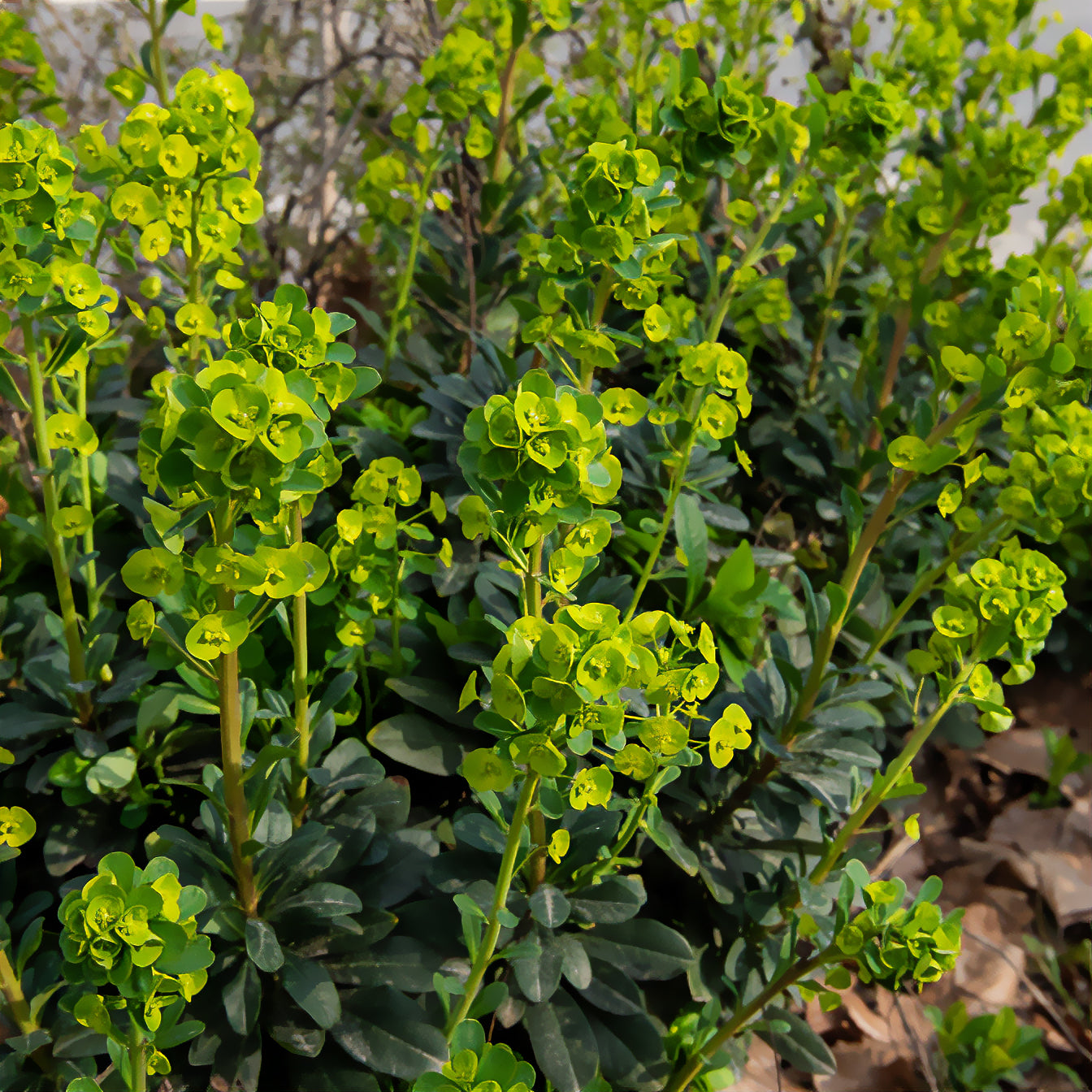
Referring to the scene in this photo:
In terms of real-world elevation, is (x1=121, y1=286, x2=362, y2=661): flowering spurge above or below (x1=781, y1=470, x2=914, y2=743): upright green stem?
above

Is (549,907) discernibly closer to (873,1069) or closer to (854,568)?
(854,568)

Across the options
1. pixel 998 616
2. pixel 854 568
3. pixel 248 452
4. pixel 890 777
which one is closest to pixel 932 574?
pixel 854 568

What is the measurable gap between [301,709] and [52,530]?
1.36 ft

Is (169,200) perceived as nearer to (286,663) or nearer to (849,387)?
(286,663)

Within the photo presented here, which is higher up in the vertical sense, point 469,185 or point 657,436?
point 469,185

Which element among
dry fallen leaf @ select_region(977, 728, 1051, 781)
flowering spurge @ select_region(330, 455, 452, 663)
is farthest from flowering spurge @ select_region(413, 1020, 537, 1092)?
A: dry fallen leaf @ select_region(977, 728, 1051, 781)

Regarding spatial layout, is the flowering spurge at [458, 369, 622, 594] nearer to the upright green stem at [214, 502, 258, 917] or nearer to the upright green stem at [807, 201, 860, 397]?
the upright green stem at [214, 502, 258, 917]

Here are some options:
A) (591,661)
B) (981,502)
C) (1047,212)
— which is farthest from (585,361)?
(1047,212)

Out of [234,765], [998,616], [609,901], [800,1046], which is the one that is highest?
[998,616]

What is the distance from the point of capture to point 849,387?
2.15m

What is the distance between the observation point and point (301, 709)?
1167mm

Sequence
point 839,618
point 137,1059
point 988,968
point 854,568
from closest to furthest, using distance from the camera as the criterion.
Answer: point 137,1059 → point 839,618 → point 854,568 → point 988,968

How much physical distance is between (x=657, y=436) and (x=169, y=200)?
0.97 meters

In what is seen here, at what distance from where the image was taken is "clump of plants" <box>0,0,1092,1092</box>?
810 millimetres
